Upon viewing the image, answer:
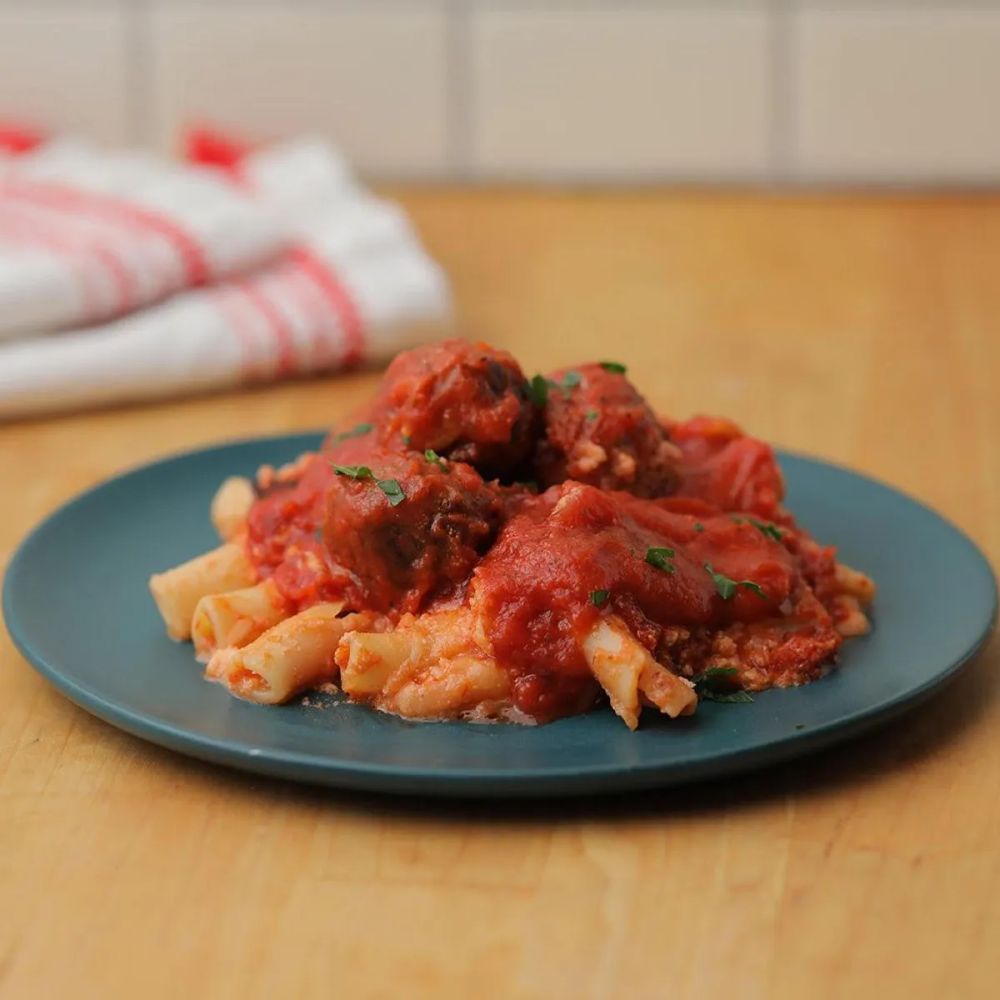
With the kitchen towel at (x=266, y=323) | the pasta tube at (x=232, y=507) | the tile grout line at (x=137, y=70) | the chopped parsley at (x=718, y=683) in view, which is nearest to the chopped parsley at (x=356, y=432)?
the pasta tube at (x=232, y=507)

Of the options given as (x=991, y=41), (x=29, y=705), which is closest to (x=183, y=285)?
(x=29, y=705)

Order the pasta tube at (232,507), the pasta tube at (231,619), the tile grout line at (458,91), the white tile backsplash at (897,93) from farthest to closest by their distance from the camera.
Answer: the tile grout line at (458,91) → the white tile backsplash at (897,93) → the pasta tube at (232,507) → the pasta tube at (231,619)

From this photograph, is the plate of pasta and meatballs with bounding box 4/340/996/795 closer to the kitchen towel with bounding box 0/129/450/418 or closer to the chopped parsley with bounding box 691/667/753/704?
the chopped parsley with bounding box 691/667/753/704

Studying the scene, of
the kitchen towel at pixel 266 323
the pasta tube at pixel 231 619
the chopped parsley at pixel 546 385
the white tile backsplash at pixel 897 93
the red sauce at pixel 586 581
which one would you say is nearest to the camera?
the red sauce at pixel 586 581

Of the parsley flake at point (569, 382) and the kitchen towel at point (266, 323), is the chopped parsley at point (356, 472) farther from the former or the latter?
the kitchen towel at point (266, 323)

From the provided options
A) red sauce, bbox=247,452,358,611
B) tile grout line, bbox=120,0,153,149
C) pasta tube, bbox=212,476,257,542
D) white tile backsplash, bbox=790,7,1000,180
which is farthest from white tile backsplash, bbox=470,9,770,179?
red sauce, bbox=247,452,358,611

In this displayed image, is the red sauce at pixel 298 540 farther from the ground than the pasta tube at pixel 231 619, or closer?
farther from the ground
